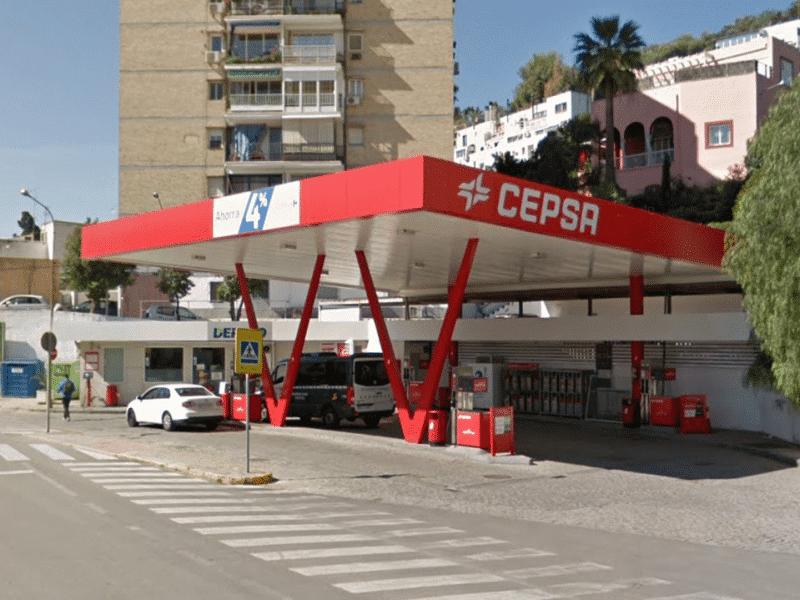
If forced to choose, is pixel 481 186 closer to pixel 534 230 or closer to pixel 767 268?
pixel 534 230

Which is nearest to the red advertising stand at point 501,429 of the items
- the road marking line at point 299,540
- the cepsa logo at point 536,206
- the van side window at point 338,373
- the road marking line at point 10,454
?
the cepsa logo at point 536,206

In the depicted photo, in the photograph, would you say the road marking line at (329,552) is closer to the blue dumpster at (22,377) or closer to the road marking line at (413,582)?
the road marking line at (413,582)

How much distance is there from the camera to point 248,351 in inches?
708

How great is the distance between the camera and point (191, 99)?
66.9m

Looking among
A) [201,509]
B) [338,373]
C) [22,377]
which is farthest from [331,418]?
[22,377]

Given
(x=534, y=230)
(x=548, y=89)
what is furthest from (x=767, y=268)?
(x=548, y=89)

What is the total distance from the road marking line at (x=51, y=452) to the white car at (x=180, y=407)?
4395mm

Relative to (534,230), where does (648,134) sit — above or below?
above

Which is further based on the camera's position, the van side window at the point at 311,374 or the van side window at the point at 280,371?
the van side window at the point at 280,371

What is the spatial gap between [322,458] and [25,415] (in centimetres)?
1935

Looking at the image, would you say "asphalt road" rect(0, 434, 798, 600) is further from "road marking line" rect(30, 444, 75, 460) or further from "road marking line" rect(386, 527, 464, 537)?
"road marking line" rect(30, 444, 75, 460)

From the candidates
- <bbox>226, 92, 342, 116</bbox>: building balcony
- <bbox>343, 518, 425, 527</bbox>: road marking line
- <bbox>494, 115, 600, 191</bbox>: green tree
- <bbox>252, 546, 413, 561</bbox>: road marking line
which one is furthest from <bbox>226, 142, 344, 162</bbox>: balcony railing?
<bbox>252, 546, 413, 561</bbox>: road marking line

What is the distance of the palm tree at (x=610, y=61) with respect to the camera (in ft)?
170

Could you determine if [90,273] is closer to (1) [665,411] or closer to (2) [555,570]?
(1) [665,411]
